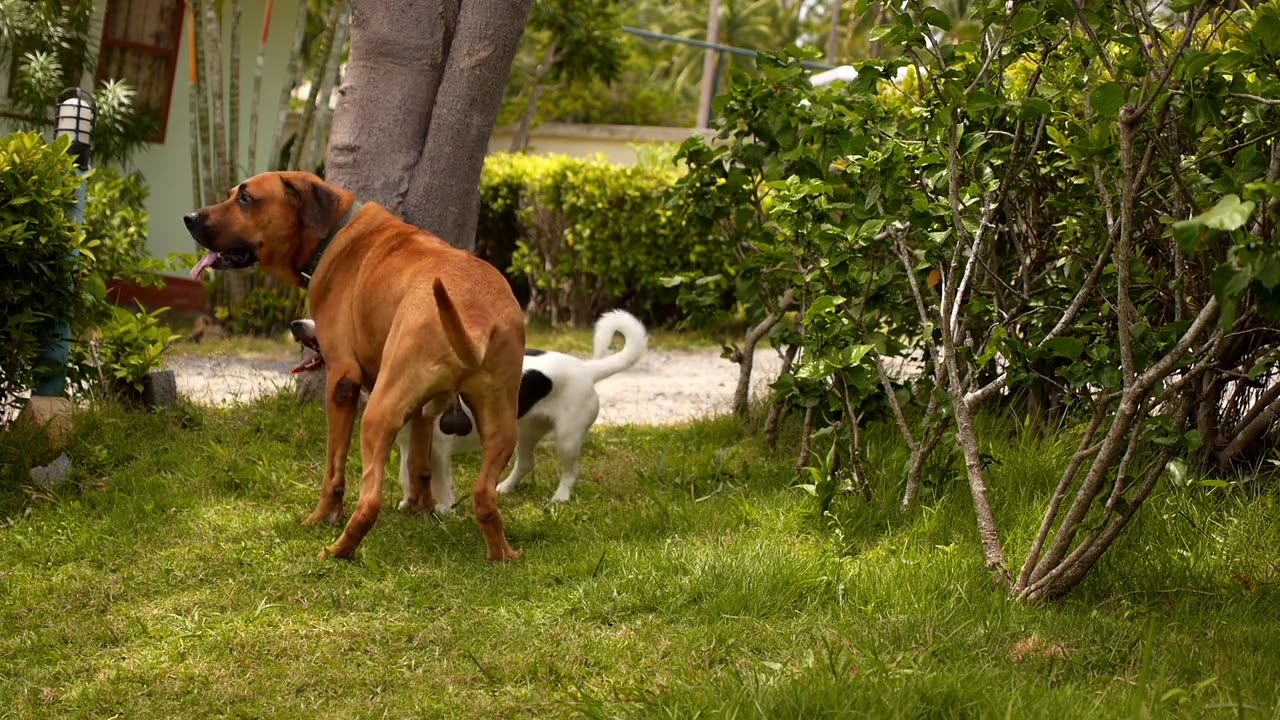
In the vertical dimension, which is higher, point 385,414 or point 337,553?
point 385,414

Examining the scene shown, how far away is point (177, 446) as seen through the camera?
6453 mm

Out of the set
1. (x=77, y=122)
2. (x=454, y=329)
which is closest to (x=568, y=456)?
(x=454, y=329)

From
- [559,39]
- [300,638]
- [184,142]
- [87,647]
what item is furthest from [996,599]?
[559,39]

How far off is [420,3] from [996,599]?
4.32 meters

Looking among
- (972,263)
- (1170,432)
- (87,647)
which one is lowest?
(87,647)

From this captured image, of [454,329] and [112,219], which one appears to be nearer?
[454,329]

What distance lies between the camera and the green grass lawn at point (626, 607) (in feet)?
11.7

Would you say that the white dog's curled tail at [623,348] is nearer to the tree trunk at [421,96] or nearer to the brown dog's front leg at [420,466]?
the brown dog's front leg at [420,466]

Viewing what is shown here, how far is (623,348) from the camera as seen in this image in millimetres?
6121

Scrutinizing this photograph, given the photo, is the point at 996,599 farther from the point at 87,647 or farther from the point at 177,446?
the point at 177,446

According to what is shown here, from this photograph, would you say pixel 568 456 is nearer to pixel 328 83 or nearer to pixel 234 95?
pixel 328 83

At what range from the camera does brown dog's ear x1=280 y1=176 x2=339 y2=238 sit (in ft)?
17.8

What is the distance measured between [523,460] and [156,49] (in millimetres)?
9815

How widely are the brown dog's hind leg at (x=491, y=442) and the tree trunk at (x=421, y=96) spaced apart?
2.28 metres
